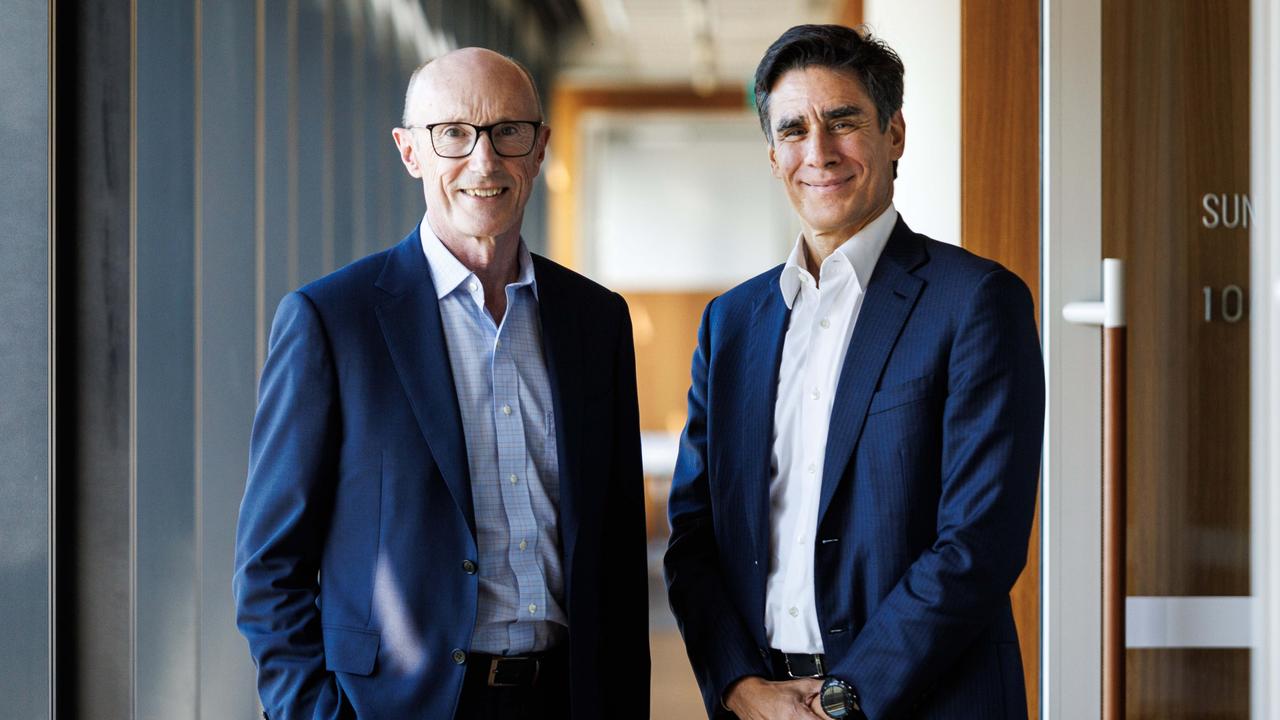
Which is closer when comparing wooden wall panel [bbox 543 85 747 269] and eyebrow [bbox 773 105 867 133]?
eyebrow [bbox 773 105 867 133]

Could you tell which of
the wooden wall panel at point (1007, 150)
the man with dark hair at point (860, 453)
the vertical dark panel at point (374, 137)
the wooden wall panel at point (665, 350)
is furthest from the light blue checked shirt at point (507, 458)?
the wooden wall panel at point (665, 350)

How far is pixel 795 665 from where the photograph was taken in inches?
65.3

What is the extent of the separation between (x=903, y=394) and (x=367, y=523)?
2.60 ft

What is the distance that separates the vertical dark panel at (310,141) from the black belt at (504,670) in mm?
1984

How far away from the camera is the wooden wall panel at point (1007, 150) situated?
251 cm

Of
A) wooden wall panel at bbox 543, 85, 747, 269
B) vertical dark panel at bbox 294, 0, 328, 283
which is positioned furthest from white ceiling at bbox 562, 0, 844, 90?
vertical dark panel at bbox 294, 0, 328, 283

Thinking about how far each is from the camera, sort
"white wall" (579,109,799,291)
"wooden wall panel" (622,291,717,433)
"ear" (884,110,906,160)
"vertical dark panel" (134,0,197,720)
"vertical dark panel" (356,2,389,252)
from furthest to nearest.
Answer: "white wall" (579,109,799,291) → "wooden wall panel" (622,291,717,433) → "vertical dark panel" (356,2,389,252) → "vertical dark panel" (134,0,197,720) → "ear" (884,110,906,160)

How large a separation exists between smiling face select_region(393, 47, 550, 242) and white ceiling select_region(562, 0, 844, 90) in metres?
5.84

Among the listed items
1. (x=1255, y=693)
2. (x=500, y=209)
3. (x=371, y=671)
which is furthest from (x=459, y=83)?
(x=1255, y=693)

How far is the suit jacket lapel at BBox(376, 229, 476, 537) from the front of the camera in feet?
5.32

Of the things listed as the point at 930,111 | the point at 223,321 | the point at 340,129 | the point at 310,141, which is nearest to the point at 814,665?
the point at 223,321

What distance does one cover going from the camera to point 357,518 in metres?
1.63

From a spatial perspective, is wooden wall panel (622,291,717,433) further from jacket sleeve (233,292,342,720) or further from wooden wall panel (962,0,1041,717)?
jacket sleeve (233,292,342,720)

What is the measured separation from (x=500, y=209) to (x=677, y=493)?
0.57m
